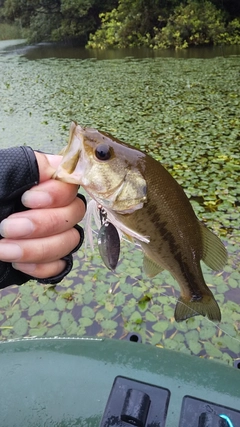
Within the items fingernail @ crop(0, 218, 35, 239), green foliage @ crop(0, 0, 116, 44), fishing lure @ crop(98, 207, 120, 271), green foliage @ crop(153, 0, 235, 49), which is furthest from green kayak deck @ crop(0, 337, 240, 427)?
green foliage @ crop(0, 0, 116, 44)

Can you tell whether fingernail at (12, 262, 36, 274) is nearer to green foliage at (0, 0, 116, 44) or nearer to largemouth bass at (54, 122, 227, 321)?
largemouth bass at (54, 122, 227, 321)

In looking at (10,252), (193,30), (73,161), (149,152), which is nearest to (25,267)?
(10,252)

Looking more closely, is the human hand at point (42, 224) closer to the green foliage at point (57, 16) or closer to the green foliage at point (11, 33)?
the green foliage at point (57, 16)

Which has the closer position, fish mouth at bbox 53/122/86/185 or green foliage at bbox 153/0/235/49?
fish mouth at bbox 53/122/86/185

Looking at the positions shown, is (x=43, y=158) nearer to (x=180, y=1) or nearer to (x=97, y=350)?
(x=97, y=350)

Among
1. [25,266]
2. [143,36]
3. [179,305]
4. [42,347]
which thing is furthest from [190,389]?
[143,36]

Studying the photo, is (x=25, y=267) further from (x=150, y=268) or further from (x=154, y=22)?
(x=154, y=22)
